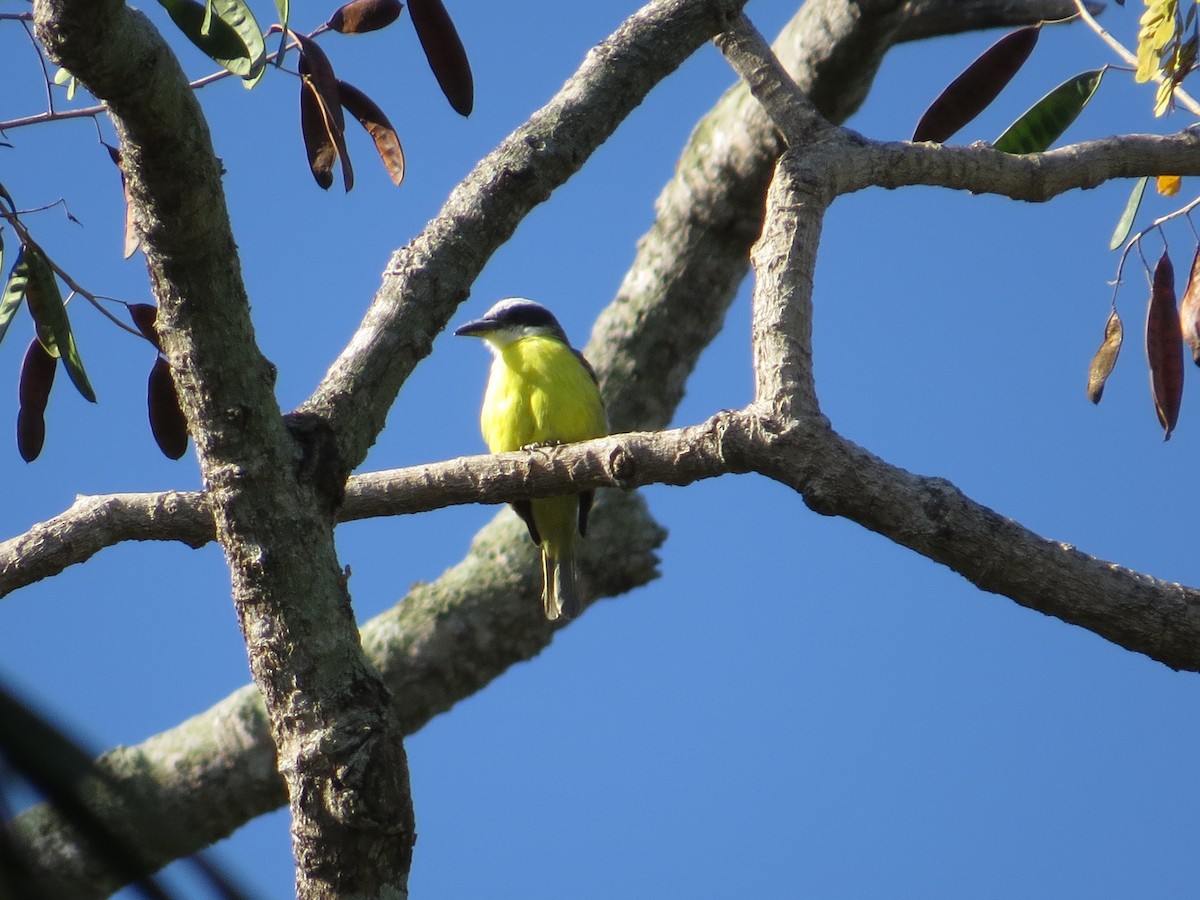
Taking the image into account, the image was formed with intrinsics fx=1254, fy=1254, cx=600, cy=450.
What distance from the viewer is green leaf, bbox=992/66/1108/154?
4109 mm

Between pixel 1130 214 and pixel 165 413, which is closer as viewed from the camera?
pixel 165 413

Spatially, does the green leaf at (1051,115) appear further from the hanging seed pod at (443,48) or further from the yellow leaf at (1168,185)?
the hanging seed pod at (443,48)

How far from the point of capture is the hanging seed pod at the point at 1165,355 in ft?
11.9

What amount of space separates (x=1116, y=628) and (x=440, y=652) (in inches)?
217

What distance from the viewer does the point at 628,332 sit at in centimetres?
831

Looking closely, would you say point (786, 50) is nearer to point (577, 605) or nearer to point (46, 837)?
point (577, 605)

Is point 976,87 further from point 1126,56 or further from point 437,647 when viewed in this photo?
point 437,647

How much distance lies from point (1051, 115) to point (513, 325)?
3586 millimetres

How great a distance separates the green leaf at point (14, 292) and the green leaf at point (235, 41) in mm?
966

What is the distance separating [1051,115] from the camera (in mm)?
4133

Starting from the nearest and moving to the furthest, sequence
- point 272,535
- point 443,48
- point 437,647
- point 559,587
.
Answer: point 272,535
point 443,48
point 559,587
point 437,647

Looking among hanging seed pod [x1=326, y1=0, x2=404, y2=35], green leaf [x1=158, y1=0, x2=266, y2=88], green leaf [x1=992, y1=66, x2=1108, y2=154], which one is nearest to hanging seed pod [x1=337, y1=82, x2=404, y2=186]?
hanging seed pod [x1=326, y1=0, x2=404, y2=35]

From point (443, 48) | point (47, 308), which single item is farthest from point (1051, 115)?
point (47, 308)

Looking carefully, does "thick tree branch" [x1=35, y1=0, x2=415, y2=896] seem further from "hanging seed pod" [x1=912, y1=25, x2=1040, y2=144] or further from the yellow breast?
the yellow breast
